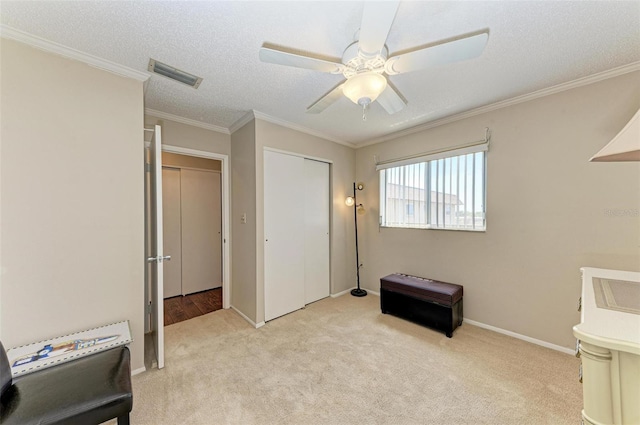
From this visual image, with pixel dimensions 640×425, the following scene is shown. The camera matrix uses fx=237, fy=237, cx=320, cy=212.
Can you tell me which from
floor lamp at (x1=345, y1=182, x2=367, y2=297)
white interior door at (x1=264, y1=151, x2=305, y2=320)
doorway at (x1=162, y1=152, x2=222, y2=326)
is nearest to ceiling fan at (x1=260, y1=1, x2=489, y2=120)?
white interior door at (x1=264, y1=151, x2=305, y2=320)

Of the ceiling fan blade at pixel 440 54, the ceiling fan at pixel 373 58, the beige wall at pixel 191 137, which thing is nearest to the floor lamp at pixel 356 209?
the beige wall at pixel 191 137

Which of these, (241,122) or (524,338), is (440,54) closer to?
(241,122)

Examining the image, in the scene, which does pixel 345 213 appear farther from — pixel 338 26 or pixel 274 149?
pixel 338 26


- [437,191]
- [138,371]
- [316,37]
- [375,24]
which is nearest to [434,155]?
[437,191]

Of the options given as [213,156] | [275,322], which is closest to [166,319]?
[275,322]

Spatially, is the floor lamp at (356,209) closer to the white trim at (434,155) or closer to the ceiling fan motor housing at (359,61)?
the white trim at (434,155)

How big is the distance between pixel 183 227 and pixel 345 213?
2644 mm

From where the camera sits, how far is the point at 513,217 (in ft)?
8.12

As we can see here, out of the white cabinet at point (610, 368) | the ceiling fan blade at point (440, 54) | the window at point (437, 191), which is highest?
the ceiling fan blade at point (440, 54)

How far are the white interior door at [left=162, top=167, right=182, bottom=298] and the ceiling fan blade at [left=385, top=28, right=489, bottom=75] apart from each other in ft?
11.8

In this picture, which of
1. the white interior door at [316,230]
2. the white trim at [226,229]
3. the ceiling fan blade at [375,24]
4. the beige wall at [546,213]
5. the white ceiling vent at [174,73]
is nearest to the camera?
the ceiling fan blade at [375,24]

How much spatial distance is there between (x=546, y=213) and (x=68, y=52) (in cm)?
415

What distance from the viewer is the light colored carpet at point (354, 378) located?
1.55 metres

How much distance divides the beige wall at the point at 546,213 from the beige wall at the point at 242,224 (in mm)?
2302
